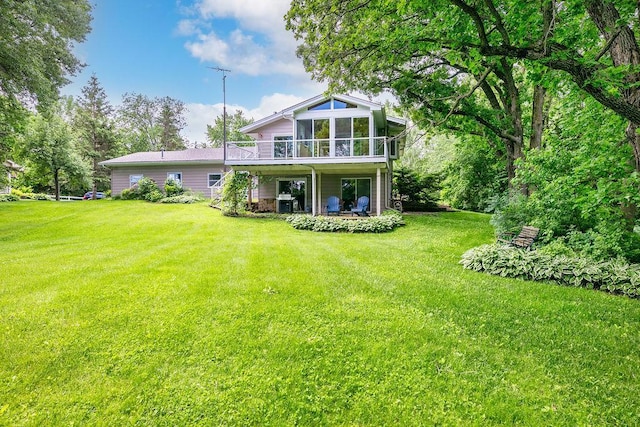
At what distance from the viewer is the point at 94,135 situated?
91.9 ft

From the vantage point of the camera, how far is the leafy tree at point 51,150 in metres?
19.6

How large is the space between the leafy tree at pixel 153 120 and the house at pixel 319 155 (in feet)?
98.7

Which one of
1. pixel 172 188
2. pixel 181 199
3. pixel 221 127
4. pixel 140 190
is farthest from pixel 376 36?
pixel 221 127

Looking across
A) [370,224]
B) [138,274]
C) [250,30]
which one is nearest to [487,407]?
[138,274]

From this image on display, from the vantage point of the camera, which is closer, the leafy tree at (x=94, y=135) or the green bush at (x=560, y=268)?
the green bush at (x=560, y=268)

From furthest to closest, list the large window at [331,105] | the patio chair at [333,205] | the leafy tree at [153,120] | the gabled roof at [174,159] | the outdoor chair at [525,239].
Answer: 1. the leafy tree at [153,120]
2. the gabled roof at [174,159]
3. the patio chair at [333,205]
4. the large window at [331,105]
5. the outdoor chair at [525,239]

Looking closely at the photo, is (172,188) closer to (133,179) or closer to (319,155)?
(133,179)

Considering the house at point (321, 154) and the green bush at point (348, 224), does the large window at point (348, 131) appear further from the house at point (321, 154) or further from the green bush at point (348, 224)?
the green bush at point (348, 224)

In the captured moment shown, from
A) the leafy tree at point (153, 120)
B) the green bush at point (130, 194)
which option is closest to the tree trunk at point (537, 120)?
the green bush at point (130, 194)

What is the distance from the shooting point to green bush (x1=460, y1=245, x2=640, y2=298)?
557 cm

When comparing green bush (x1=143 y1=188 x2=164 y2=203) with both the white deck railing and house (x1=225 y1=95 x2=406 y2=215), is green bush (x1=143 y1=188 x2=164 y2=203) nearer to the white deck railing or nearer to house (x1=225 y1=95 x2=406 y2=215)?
house (x1=225 y1=95 x2=406 y2=215)

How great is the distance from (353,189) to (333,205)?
1.71 m

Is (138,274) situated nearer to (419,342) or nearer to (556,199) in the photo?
(419,342)

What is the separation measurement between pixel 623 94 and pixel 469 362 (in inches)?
151
